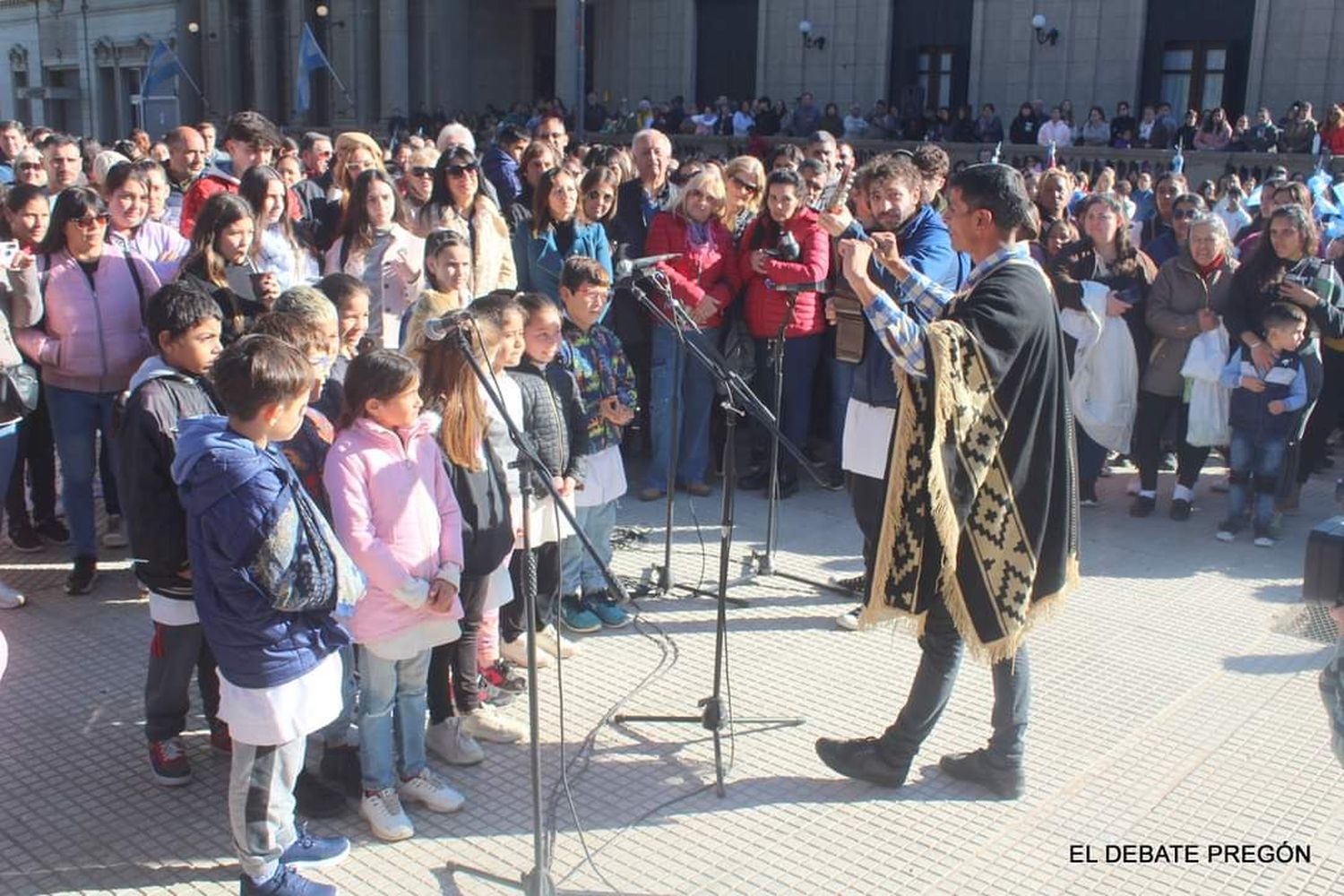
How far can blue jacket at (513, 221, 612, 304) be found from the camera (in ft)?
23.6

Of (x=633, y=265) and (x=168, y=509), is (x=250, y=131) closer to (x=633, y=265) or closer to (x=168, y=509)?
(x=633, y=265)

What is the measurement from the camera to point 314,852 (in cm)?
374

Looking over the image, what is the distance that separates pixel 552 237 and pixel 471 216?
48 cm

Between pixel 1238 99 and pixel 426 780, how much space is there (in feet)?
80.0

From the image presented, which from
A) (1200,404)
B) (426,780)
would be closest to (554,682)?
(426,780)

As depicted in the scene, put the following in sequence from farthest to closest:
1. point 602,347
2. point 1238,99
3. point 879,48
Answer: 1. point 879,48
2. point 1238,99
3. point 602,347

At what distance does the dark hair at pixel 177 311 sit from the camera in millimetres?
4305

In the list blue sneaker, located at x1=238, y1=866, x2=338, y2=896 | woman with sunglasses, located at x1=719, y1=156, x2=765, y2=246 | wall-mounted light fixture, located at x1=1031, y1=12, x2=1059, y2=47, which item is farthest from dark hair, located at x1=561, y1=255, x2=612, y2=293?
wall-mounted light fixture, located at x1=1031, y1=12, x2=1059, y2=47

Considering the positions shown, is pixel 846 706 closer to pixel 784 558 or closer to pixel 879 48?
pixel 784 558

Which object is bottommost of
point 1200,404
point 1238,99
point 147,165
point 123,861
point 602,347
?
point 123,861

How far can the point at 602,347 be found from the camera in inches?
229

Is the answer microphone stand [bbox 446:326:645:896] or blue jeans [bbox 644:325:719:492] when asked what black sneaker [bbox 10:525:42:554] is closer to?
blue jeans [bbox 644:325:719:492]

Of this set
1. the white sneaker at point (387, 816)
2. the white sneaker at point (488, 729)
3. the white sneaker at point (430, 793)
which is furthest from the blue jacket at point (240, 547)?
the white sneaker at point (488, 729)

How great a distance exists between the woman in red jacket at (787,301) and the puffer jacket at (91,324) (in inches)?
124
